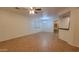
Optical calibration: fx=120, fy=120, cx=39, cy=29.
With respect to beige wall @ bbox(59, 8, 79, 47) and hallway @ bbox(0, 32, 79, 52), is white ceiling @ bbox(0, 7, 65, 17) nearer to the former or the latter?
beige wall @ bbox(59, 8, 79, 47)

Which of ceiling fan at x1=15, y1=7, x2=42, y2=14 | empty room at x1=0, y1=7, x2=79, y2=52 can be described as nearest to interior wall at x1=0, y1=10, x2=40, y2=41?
empty room at x1=0, y1=7, x2=79, y2=52

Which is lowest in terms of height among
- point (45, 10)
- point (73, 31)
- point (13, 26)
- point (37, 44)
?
point (37, 44)

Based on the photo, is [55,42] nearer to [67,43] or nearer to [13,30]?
[67,43]

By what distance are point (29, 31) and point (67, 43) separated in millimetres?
770

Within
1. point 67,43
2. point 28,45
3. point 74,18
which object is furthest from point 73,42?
point 28,45

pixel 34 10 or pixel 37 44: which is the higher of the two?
pixel 34 10

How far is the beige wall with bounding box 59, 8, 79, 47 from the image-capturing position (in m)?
2.21

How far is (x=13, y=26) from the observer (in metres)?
2.30

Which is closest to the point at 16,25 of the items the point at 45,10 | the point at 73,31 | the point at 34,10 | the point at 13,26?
the point at 13,26

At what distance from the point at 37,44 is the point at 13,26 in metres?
0.58

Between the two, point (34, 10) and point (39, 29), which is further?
point (39, 29)

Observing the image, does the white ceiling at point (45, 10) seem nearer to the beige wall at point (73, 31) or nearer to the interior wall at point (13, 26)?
the interior wall at point (13, 26)

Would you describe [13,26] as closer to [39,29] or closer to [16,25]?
[16,25]

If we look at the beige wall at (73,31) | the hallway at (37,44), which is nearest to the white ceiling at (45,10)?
the beige wall at (73,31)
